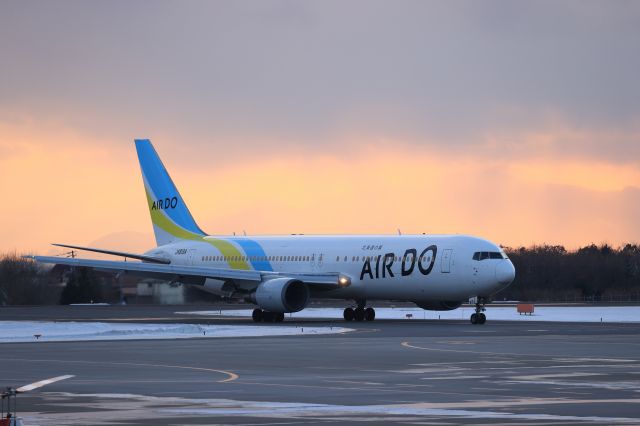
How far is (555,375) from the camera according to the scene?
1098 inches

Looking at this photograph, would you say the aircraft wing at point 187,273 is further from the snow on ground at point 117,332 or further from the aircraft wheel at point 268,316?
the snow on ground at point 117,332

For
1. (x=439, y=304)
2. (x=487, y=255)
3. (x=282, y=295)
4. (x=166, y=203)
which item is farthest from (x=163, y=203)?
(x=487, y=255)

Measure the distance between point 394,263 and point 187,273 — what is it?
11.4 meters

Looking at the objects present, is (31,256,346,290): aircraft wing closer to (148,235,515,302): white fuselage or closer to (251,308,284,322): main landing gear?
(148,235,515,302): white fuselage

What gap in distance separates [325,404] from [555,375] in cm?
786

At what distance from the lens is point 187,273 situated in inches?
2694

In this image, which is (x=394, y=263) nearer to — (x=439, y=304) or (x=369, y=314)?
(x=439, y=304)

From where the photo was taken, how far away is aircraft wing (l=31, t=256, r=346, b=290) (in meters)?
66.7

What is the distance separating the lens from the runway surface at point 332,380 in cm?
2002

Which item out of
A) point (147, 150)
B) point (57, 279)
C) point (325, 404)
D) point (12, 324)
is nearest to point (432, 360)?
point (325, 404)

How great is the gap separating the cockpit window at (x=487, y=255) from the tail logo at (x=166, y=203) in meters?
23.6

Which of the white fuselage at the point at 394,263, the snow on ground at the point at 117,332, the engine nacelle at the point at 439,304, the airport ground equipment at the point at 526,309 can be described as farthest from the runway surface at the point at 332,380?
the airport ground equipment at the point at 526,309

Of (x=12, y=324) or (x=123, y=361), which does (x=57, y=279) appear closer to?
(x=12, y=324)

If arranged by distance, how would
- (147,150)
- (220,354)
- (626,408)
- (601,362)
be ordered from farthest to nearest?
(147,150), (220,354), (601,362), (626,408)
